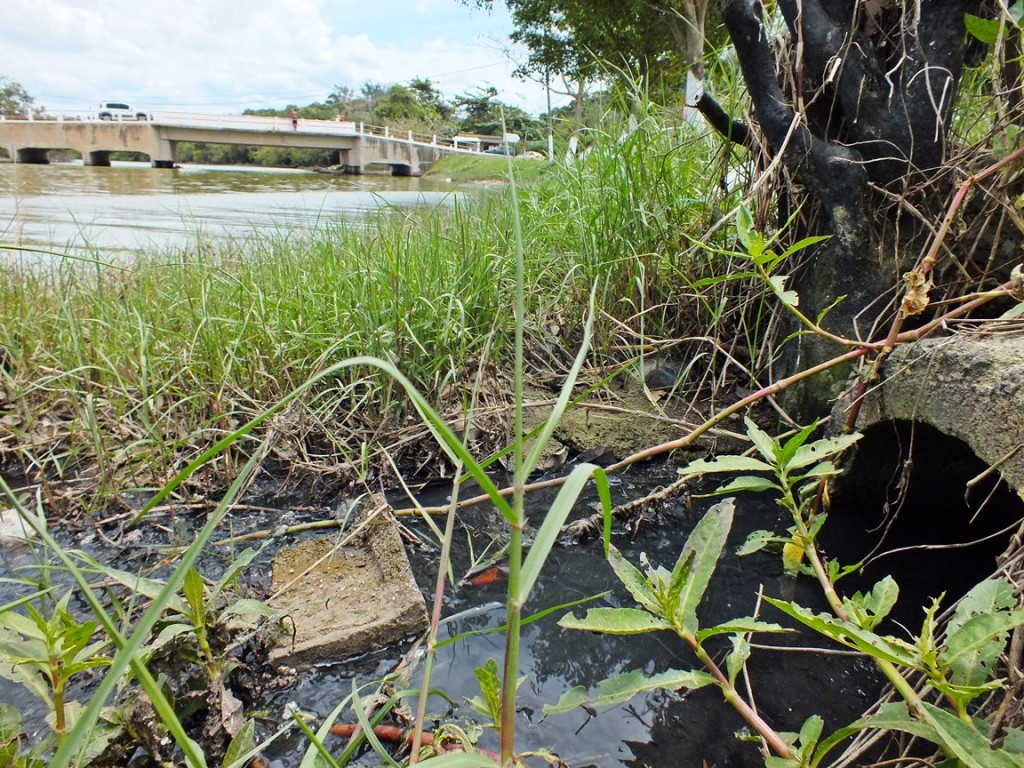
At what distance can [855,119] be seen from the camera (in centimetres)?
183

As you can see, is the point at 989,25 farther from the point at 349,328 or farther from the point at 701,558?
the point at 349,328

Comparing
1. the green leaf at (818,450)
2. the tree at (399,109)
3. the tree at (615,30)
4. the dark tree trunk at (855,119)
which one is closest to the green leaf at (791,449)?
the green leaf at (818,450)

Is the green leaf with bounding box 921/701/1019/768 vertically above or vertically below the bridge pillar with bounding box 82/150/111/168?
below

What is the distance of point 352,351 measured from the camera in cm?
236

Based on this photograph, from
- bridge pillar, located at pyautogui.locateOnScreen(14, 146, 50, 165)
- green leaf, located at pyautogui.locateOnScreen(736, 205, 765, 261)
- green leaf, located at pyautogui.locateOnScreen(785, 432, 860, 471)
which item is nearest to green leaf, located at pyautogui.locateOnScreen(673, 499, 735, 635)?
green leaf, located at pyautogui.locateOnScreen(785, 432, 860, 471)

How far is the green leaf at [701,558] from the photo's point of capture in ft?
3.14

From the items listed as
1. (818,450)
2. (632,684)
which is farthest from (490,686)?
(818,450)

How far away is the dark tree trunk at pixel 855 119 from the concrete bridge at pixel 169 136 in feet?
90.7

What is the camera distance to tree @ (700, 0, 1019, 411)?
173 cm

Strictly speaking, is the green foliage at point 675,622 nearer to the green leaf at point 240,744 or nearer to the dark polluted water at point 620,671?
the dark polluted water at point 620,671

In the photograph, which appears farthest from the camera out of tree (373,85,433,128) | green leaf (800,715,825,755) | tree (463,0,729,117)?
tree (373,85,433,128)

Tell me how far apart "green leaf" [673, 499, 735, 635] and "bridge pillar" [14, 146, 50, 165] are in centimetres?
3934

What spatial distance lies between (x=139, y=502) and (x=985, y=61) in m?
2.89

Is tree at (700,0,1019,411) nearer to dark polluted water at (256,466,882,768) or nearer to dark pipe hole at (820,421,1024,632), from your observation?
dark pipe hole at (820,421,1024,632)
